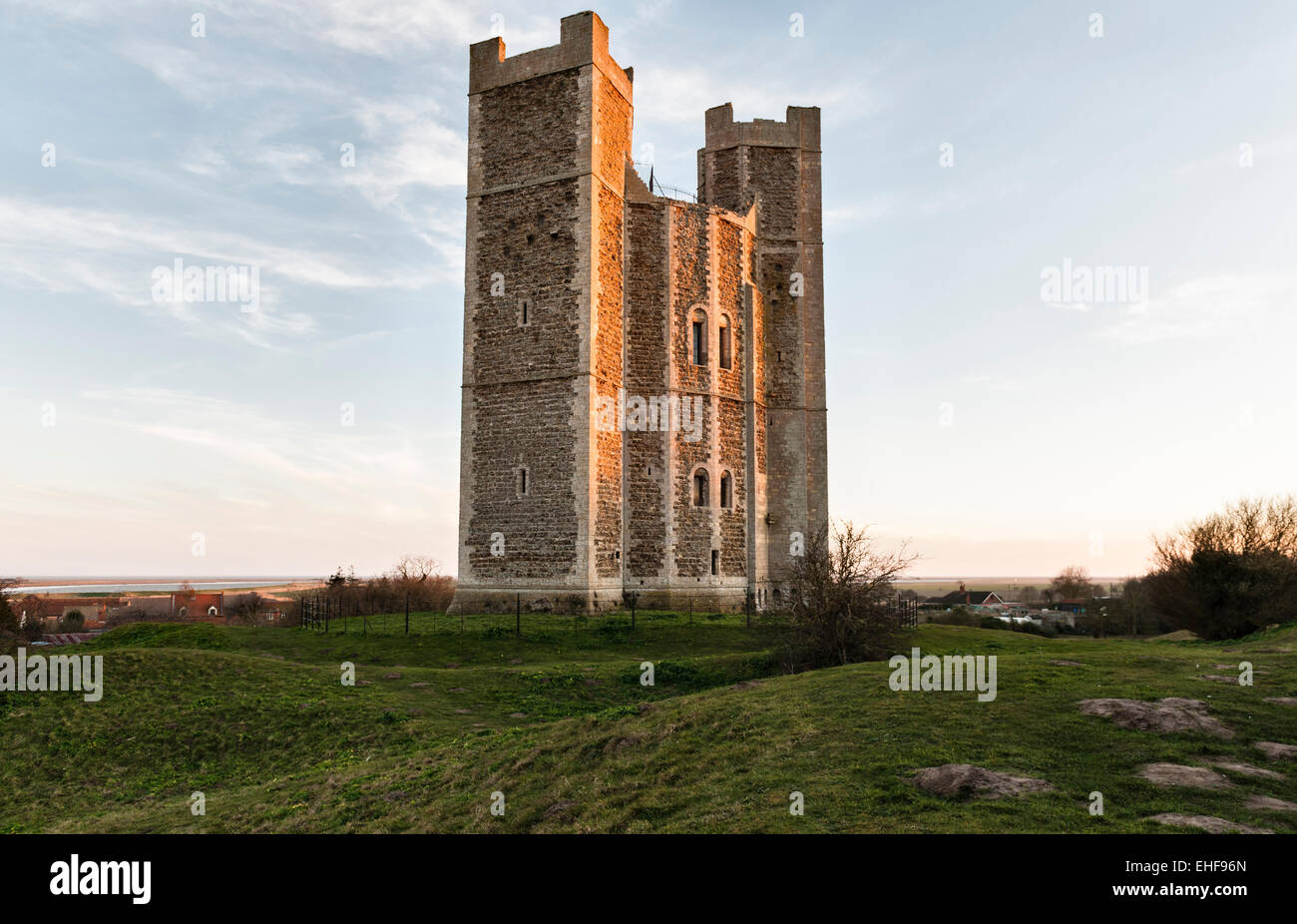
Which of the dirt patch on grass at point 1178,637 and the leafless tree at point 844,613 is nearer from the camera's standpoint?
the leafless tree at point 844,613

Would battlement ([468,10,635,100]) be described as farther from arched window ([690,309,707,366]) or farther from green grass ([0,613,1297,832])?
green grass ([0,613,1297,832])

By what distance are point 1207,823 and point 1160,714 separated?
325cm

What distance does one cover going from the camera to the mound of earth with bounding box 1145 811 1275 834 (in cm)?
623

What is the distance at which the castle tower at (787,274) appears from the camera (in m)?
35.6

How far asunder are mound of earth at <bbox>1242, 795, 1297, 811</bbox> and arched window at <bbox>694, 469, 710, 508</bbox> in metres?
24.5

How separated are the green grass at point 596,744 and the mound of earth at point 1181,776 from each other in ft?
0.55

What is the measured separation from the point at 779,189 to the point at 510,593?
20597mm

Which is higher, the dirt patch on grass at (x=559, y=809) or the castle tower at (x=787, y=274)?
the castle tower at (x=787, y=274)

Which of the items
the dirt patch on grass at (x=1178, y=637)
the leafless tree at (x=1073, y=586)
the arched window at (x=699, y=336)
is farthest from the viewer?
the leafless tree at (x=1073, y=586)
